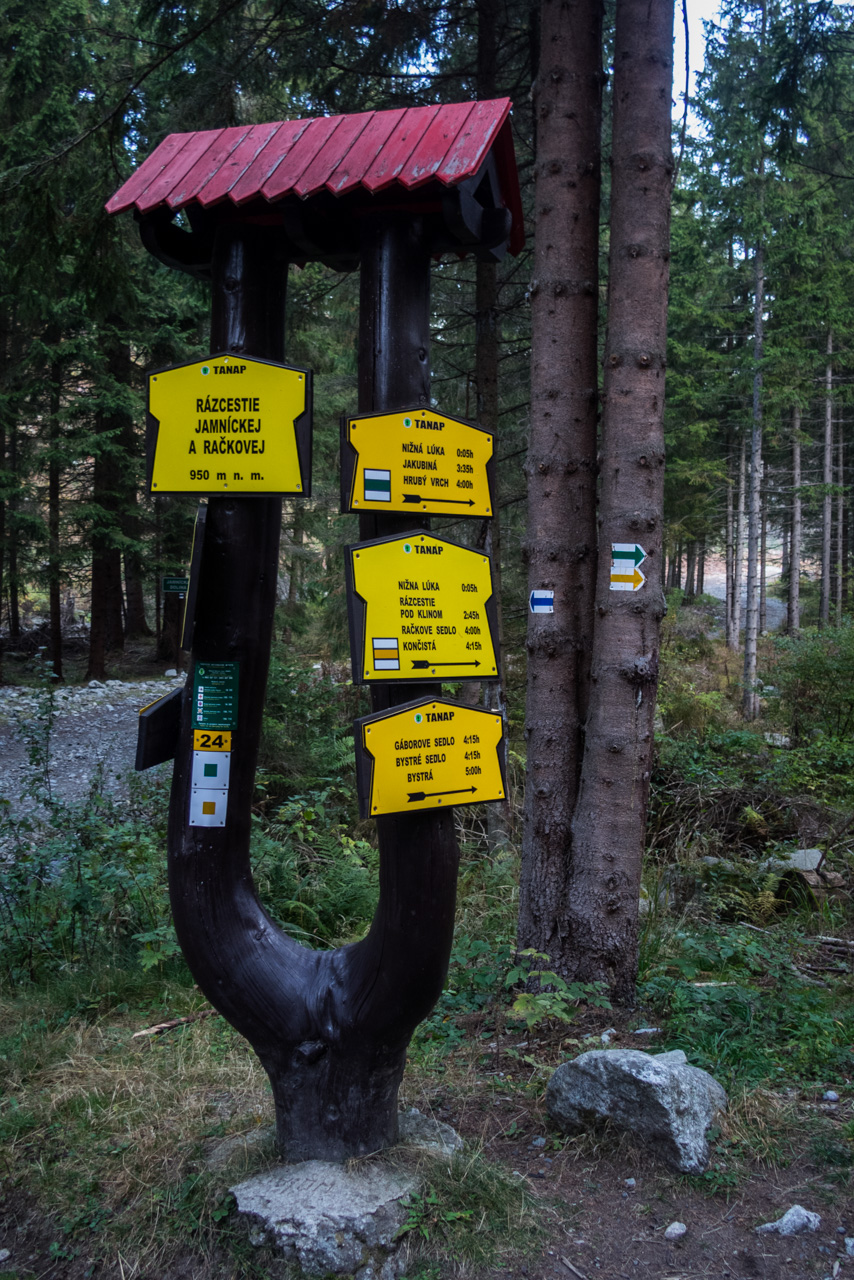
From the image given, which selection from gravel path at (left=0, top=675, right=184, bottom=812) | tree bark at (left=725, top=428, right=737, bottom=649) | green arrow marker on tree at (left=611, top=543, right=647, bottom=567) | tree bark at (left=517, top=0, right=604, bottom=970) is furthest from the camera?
tree bark at (left=725, top=428, right=737, bottom=649)

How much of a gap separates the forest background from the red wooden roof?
296 cm

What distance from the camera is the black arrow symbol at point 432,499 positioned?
2.61 meters

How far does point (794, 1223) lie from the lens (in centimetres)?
265

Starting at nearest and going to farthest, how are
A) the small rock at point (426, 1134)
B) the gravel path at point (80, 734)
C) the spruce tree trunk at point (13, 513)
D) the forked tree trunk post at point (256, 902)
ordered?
1. the forked tree trunk post at point (256, 902)
2. the small rock at point (426, 1134)
3. the gravel path at point (80, 734)
4. the spruce tree trunk at point (13, 513)

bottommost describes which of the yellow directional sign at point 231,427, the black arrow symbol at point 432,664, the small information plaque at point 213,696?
the small information plaque at point 213,696

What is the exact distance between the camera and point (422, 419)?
103 inches

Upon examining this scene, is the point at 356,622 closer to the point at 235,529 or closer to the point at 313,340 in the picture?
the point at 235,529

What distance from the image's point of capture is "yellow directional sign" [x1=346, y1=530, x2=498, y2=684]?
2.50 metres

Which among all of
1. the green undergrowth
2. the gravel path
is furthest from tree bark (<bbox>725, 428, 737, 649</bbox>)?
the green undergrowth

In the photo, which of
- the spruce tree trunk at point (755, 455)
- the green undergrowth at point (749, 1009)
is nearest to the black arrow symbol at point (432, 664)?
the green undergrowth at point (749, 1009)

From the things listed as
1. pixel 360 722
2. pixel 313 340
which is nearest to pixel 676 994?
pixel 360 722

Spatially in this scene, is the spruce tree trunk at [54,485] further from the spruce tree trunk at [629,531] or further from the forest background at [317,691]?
the spruce tree trunk at [629,531]

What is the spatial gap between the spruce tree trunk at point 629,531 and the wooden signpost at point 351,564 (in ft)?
5.56

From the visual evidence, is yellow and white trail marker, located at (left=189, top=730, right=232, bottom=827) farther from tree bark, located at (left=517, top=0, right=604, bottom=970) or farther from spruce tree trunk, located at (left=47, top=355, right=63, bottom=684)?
spruce tree trunk, located at (left=47, top=355, right=63, bottom=684)
